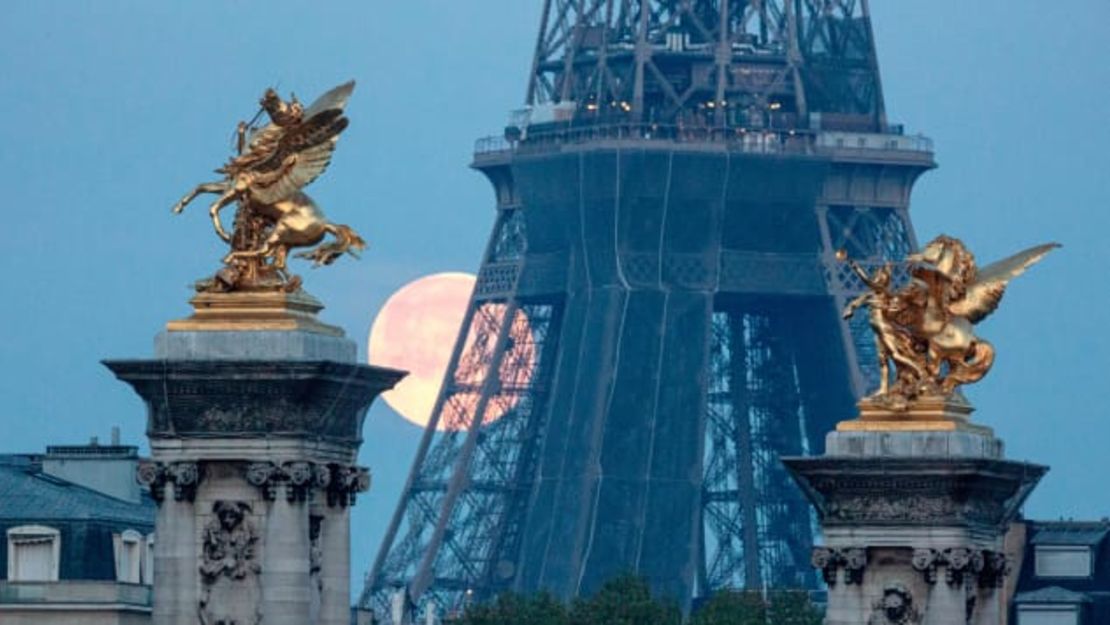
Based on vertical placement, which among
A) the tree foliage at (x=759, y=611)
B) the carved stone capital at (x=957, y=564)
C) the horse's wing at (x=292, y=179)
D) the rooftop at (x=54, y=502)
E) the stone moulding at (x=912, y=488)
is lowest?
the carved stone capital at (x=957, y=564)

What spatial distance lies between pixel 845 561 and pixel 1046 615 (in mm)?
40024

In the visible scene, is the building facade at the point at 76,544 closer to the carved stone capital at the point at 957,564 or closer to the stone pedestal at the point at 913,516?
the stone pedestal at the point at 913,516

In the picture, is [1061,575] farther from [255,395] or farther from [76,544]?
[255,395]

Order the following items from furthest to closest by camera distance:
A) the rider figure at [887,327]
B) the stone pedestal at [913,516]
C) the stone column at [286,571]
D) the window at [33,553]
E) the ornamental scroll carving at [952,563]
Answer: the window at [33,553] → the rider figure at [887,327] → the stone pedestal at [913,516] → the ornamental scroll carving at [952,563] → the stone column at [286,571]

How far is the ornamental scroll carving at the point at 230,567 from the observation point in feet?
321

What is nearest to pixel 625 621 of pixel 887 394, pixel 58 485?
pixel 58 485

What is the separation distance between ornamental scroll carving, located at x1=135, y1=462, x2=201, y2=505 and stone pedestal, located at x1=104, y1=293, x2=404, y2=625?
0.04 feet

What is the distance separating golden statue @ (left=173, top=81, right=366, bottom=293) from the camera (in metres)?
98.6

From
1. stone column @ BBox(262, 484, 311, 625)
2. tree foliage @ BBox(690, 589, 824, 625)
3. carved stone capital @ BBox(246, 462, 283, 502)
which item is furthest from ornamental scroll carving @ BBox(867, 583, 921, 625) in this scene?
tree foliage @ BBox(690, 589, 824, 625)

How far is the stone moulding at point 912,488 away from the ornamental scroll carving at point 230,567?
8.46 metres

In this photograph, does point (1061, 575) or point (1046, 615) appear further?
point (1061, 575)

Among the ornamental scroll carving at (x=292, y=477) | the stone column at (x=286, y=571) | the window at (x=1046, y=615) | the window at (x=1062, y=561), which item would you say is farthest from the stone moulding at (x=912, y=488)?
the window at (x=1062, y=561)

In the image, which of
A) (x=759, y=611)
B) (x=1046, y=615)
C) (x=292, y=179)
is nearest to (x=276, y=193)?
(x=292, y=179)

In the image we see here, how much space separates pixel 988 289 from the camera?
102500 mm
